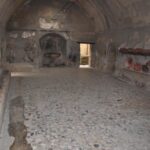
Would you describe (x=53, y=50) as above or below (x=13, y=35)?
below

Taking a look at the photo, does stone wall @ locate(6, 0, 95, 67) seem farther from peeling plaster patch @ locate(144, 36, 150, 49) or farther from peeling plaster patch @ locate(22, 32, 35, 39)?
peeling plaster patch @ locate(144, 36, 150, 49)

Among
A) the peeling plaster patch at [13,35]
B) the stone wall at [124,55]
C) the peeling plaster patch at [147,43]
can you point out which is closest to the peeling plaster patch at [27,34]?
the peeling plaster patch at [13,35]

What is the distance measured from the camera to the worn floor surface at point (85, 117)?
3.86 meters

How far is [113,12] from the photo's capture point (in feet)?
35.6

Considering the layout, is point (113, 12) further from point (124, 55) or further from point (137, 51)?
point (137, 51)

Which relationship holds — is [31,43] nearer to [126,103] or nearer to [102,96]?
[102,96]

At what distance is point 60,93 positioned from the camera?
7.53 m

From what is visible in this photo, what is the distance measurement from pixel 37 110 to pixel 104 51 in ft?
27.4

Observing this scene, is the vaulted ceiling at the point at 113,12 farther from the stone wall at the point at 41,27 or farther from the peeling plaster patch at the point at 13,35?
the peeling plaster patch at the point at 13,35

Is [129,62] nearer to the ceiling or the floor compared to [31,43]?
nearer to the floor

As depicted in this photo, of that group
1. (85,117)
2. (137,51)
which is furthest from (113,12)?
(85,117)

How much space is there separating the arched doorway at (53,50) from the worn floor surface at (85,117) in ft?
22.8

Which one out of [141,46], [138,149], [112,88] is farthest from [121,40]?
[138,149]

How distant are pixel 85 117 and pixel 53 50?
10.7m
